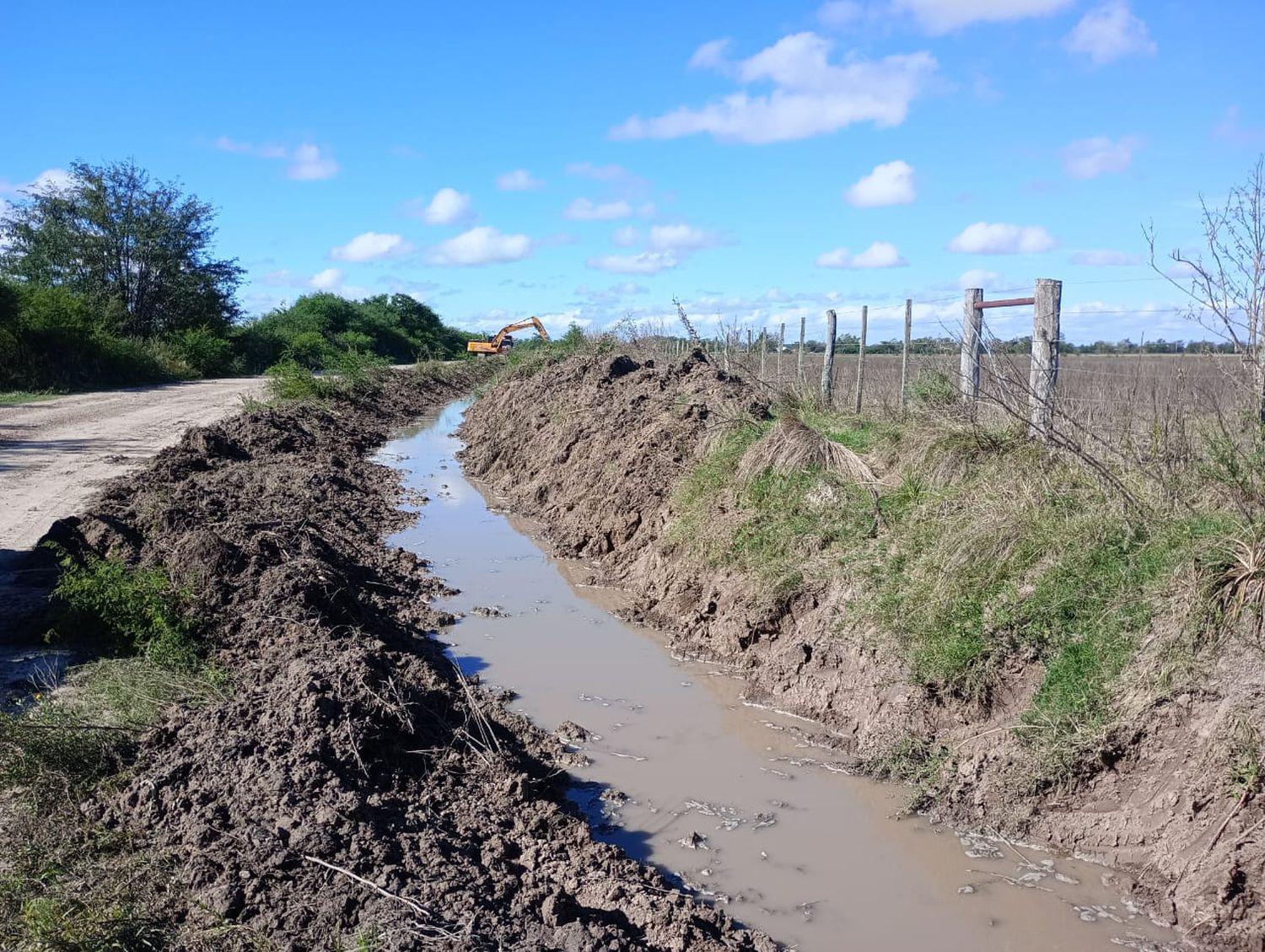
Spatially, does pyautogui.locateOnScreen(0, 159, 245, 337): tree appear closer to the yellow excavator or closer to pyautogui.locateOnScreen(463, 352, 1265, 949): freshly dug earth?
the yellow excavator

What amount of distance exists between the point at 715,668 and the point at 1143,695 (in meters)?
3.39

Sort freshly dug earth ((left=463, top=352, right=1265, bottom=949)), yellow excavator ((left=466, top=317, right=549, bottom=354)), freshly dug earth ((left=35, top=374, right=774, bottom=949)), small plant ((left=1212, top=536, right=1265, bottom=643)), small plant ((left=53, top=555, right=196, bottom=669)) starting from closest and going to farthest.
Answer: freshly dug earth ((left=35, top=374, right=774, bottom=949))
freshly dug earth ((left=463, top=352, right=1265, bottom=949))
small plant ((left=1212, top=536, right=1265, bottom=643))
small plant ((left=53, top=555, right=196, bottom=669))
yellow excavator ((left=466, top=317, right=549, bottom=354))

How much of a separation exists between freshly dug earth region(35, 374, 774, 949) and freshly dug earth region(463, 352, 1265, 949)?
1923 mm

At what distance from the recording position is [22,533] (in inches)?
360

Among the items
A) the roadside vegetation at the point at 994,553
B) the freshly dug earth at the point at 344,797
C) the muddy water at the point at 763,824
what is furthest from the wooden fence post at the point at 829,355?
the freshly dug earth at the point at 344,797

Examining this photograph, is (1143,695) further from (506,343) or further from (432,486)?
(506,343)

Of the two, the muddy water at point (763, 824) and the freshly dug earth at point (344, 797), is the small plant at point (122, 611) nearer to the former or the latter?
the freshly dug earth at point (344, 797)

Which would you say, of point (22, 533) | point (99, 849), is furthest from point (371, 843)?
point (22, 533)

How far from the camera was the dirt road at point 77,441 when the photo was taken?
10.2 m

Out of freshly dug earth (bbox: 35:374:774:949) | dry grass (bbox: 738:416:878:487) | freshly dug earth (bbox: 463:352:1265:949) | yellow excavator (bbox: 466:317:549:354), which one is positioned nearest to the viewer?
freshly dug earth (bbox: 35:374:774:949)

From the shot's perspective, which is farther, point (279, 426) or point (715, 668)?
point (279, 426)

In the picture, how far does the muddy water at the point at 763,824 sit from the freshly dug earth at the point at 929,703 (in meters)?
0.20

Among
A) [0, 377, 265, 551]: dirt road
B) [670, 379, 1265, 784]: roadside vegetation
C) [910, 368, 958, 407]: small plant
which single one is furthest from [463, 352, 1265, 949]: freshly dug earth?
[0, 377, 265, 551]: dirt road

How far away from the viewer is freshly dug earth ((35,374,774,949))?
146 inches
